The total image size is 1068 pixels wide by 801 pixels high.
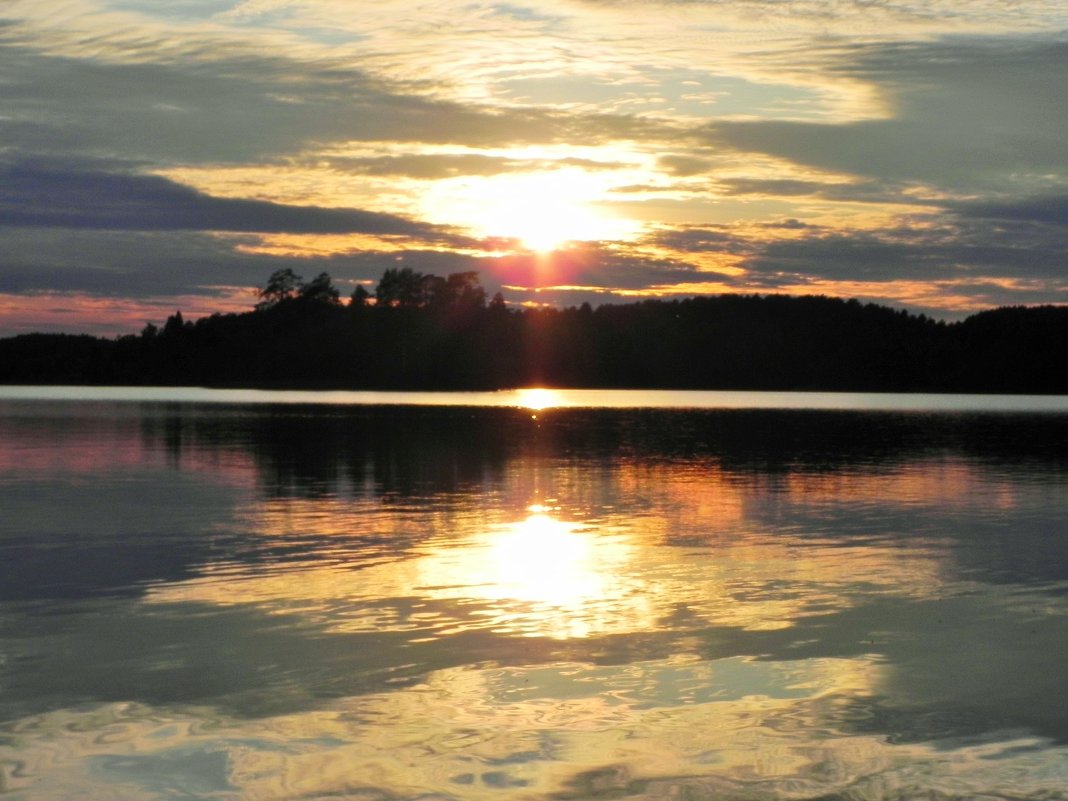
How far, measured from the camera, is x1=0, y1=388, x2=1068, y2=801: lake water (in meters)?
9.88

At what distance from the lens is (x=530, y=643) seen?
14070 mm

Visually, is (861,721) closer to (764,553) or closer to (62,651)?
(62,651)

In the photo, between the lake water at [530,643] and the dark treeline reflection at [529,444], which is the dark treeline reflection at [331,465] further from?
the lake water at [530,643]

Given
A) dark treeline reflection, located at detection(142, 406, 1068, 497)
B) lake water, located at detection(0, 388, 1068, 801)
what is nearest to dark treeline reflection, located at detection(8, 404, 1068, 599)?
dark treeline reflection, located at detection(142, 406, 1068, 497)

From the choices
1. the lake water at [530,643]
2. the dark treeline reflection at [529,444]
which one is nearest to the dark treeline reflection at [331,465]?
the dark treeline reflection at [529,444]

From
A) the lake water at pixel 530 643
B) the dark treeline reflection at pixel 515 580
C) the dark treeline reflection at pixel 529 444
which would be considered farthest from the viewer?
the dark treeline reflection at pixel 529 444

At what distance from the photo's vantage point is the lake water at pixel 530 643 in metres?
9.88

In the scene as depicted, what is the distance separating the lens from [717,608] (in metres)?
16.4

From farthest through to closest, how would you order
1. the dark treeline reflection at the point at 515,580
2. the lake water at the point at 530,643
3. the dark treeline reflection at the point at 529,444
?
the dark treeline reflection at the point at 529,444
the dark treeline reflection at the point at 515,580
the lake water at the point at 530,643

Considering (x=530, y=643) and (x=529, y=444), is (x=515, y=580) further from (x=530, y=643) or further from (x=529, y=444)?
(x=529, y=444)

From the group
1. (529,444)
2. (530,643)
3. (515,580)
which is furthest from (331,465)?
(530,643)

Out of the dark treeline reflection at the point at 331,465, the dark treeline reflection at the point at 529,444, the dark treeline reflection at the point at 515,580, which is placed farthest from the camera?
the dark treeline reflection at the point at 529,444

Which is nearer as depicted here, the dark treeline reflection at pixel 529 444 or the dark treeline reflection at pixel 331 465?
the dark treeline reflection at pixel 331 465

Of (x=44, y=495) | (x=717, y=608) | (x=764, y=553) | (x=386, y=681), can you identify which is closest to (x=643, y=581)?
(x=717, y=608)
